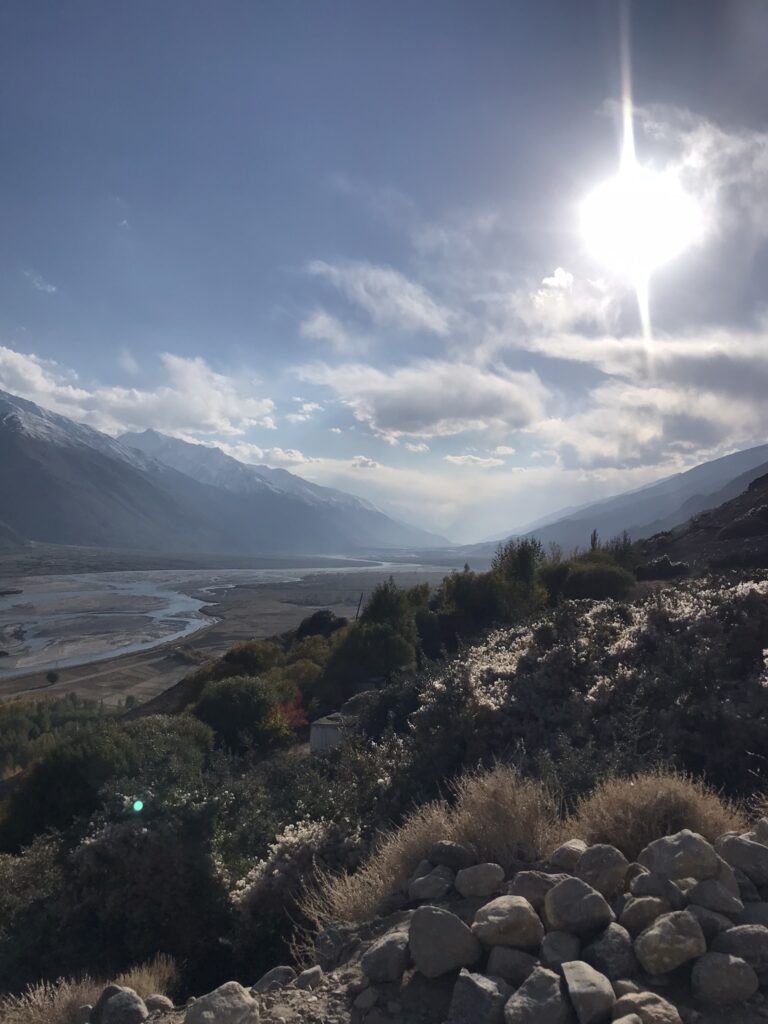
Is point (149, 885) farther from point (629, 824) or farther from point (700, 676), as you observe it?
point (700, 676)

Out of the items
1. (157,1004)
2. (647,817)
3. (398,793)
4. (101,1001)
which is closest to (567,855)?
(647,817)

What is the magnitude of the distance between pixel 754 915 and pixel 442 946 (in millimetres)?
2010

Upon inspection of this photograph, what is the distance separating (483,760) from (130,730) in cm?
980

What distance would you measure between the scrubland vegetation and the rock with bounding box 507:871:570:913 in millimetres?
870

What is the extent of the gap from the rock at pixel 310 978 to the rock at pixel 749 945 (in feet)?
8.93

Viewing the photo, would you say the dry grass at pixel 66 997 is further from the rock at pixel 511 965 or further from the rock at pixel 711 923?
the rock at pixel 711 923

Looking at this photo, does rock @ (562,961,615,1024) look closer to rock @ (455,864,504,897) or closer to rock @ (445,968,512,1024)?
rock @ (445,968,512,1024)

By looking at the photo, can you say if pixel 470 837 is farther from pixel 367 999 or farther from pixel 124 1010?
pixel 124 1010

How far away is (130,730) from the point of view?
16172 mm

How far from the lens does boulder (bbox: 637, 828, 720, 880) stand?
470 cm

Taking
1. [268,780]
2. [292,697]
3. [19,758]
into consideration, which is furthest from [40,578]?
[268,780]

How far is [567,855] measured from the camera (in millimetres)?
5324

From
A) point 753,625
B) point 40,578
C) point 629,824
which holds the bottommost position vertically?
point 40,578

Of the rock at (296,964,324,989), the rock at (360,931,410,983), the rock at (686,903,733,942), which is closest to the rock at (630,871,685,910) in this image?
the rock at (686,903,733,942)
